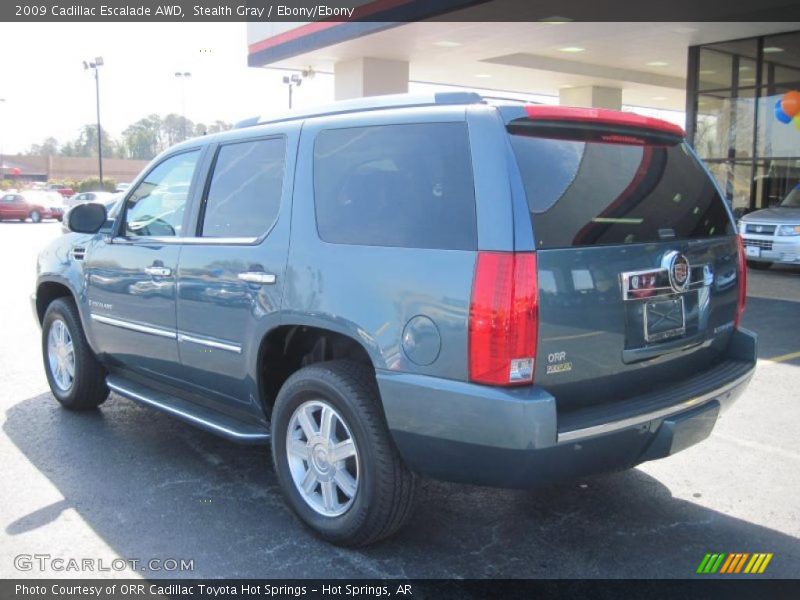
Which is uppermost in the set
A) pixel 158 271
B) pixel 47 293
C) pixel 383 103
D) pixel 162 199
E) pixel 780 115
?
pixel 780 115

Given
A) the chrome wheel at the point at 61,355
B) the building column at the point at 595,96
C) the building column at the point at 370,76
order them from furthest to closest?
the building column at the point at 595,96
the building column at the point at 370,76
the chrome wheel at the point at 61,355

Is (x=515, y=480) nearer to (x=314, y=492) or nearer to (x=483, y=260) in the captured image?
(x=483, y=260)

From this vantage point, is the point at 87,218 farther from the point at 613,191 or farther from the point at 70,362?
the point at 613,191

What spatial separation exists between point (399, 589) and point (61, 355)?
3773 mm

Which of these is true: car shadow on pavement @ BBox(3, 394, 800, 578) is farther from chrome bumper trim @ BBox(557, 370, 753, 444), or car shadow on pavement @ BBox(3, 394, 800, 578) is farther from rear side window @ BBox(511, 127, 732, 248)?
rear side window @ BBox(511, 127, 732, 248)

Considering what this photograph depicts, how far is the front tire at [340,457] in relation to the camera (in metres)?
3.33

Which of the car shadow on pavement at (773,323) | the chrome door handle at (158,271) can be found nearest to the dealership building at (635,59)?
the car shadow on pavement at (773,323)

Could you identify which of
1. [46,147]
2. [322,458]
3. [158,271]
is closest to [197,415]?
[158,271]

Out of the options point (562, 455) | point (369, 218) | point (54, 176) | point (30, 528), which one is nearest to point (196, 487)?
point (30, 528)

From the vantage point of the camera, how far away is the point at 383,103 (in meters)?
3.73

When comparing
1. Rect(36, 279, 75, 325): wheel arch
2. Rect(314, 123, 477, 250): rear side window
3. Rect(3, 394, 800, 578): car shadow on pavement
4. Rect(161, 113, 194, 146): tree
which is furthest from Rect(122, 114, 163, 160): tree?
Rect(314, 123, 477, 250): rear side window

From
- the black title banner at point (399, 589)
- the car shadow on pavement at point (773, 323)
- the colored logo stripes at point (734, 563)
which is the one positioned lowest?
the black title banner at point (399, 589)

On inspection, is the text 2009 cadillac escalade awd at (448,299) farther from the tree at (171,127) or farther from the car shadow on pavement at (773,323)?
the tree at (171,127)

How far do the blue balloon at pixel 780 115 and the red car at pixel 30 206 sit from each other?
1215 inches
